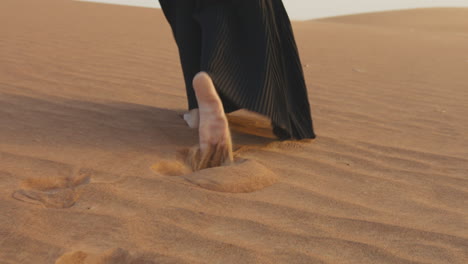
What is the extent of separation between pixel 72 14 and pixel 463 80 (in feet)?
21.5

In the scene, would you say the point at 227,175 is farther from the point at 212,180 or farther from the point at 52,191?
the point at 52,191

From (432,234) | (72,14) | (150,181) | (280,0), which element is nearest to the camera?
(432,234)

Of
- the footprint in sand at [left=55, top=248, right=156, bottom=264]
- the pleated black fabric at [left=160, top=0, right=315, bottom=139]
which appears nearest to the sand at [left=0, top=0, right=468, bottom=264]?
the footprint in sand at [left=55, top=248, right=156, bottom=264]

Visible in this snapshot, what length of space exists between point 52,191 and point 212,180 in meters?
0.54

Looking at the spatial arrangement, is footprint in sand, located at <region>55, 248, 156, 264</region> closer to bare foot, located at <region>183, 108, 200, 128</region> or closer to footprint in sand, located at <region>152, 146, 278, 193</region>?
footprint in sand, located at <region>152, 146, 278, 193</region>

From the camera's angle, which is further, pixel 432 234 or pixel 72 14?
pixel 72 14

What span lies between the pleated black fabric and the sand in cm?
24

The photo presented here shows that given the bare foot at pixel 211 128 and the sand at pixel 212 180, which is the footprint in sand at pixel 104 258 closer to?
the sand at pixel 212 180

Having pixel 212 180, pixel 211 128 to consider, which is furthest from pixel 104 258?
pixel 211 128

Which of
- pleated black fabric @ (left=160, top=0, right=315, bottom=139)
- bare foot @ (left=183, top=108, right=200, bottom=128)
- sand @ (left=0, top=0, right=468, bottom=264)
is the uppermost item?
pleated black fabric @ (left=160, top=0, right=315, bottom=139)

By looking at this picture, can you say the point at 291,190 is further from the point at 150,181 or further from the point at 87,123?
the point at 87,123

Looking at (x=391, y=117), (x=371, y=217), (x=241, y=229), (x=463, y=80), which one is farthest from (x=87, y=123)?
(x=463, y=80)

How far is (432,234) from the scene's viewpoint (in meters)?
1.65

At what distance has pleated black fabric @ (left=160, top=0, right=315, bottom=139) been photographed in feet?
6.88
